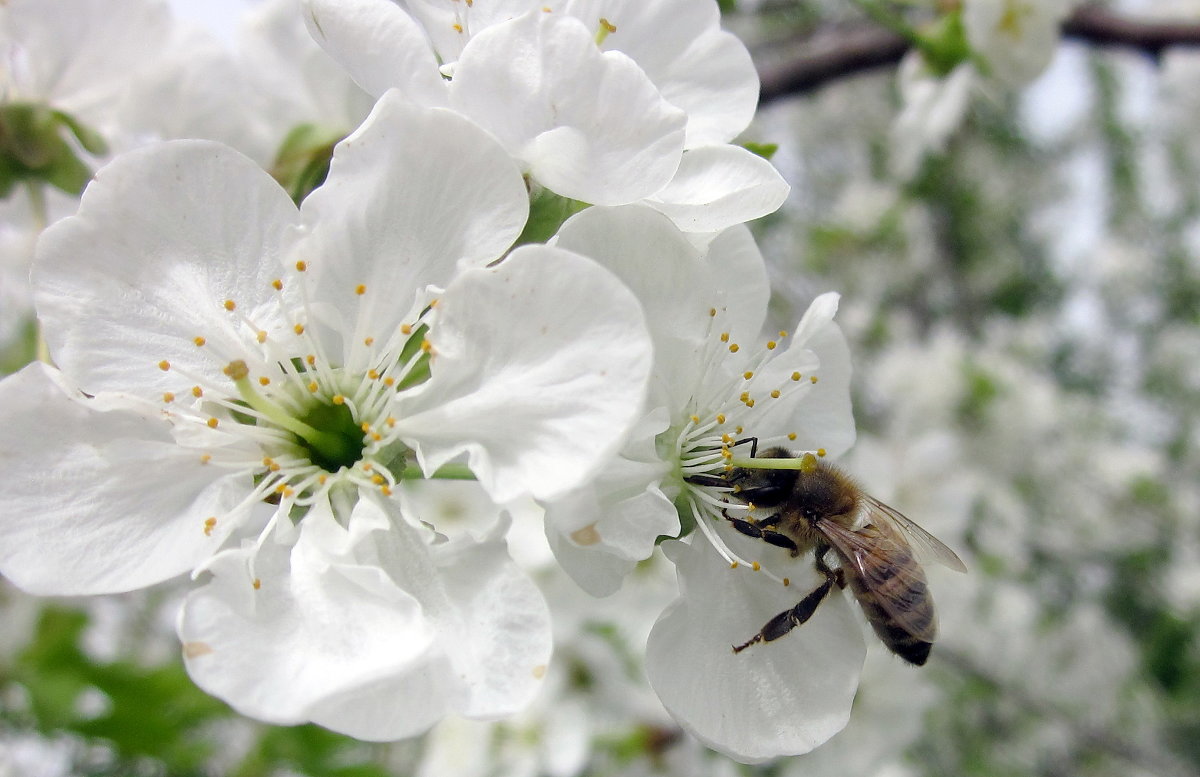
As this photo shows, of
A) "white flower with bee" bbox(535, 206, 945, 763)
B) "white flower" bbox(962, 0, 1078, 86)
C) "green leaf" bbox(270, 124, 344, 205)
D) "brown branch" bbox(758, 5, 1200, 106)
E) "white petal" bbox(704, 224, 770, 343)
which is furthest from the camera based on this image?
"brown branch" bbox(758, 5, 1200, 106)

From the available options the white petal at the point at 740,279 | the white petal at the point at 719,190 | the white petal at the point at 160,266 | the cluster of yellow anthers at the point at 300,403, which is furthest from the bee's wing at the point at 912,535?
the white petal at the point at 160,266

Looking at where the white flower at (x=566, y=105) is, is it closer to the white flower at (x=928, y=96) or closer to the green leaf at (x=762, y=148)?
the green leaf at (x=762, y=148)

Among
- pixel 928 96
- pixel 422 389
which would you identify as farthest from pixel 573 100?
pixel 928 96

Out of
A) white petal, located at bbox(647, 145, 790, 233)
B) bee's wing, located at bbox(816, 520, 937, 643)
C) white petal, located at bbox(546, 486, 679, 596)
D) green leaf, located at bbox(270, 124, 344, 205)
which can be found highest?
white petal, located at bbox(647, 145, 790, 233)

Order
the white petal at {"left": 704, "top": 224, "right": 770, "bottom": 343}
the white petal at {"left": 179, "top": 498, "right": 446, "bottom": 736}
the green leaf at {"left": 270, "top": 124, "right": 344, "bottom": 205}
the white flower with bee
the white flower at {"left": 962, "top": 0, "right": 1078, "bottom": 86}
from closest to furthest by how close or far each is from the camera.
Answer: the white petal at {"left": 179, "top": 498, "right": 446, "bottom": 736} < the white flower with bee < the white petal at {"left": 704, "top": 224, "right": 770, "bottom": 343} < the green leaf at {"left": 270, "top": 124, "right": 344, "bottom": 205} < the white flower at {"left": 962, "top": 0, "right": 1078, "bottom": 86}

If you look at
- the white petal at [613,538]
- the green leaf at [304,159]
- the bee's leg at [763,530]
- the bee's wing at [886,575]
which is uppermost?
the green leaf at [304,159]

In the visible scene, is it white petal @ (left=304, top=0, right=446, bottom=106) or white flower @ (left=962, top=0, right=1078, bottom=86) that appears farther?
white flower @ (left=962, top=0, right=1078, bottom=86)

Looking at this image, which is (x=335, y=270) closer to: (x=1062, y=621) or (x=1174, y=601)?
(x=1062, y=621)

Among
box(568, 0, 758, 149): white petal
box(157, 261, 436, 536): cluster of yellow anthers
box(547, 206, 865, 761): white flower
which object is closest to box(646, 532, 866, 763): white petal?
box(547, 206, 865, 761): white flower

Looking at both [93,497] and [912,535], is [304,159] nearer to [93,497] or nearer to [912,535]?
[93,497]

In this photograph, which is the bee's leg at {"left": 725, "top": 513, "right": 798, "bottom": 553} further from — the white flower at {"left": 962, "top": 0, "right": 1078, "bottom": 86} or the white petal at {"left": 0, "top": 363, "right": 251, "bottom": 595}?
the white flower at {"left": 962, "top": 0, "right": 1078, "bottom": 86}
